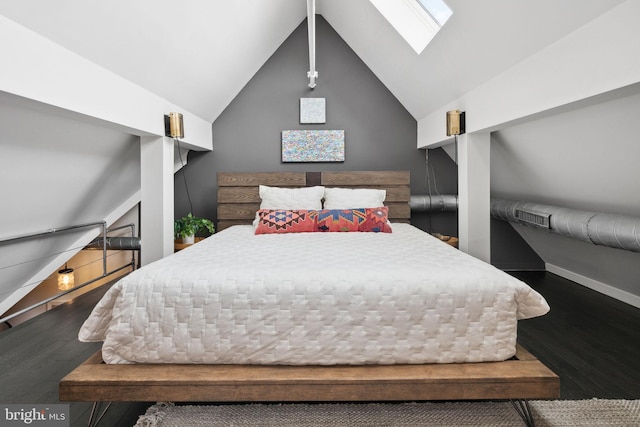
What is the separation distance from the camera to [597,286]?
126 inches

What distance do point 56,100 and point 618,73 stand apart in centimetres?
Result: 266

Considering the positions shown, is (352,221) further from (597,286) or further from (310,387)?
(597,286)

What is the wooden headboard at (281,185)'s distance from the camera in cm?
380

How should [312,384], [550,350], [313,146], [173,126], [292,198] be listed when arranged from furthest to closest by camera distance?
[313,146]
[292,198]
[173,126]
[550,350]
[312,384]

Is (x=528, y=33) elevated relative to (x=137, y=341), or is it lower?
elevated

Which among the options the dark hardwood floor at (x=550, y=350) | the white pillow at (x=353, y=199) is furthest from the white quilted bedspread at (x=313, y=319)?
the white pillow at (x=353, y=199)

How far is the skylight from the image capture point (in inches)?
111

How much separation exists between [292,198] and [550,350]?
234 centimetres

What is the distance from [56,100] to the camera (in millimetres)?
1726

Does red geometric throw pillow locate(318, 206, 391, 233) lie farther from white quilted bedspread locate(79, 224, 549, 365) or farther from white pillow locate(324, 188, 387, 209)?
white quilted bedspread locate(79, 224, 549, 365)

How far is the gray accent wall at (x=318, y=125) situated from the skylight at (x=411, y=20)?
109cm

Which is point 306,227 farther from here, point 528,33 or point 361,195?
point 528,33

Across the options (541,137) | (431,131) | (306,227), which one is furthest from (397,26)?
(306,227)

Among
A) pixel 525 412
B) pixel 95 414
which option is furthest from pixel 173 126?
pixel 525 412
